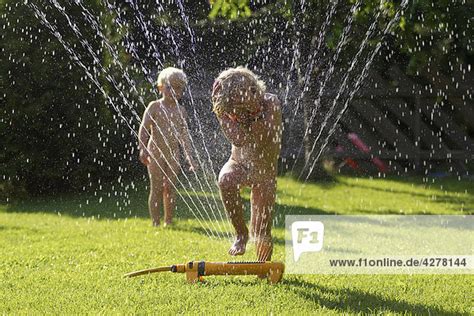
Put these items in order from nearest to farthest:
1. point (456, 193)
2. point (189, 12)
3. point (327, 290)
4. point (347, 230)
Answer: point (327, 290) → point (347, 230) → point (456, 193) → point (189, 12)

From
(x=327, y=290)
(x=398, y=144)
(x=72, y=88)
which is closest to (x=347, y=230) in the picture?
(x=327, y=290)

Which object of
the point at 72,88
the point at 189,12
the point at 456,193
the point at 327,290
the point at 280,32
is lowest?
the point at 327,290

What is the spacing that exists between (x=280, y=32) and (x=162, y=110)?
6.59m

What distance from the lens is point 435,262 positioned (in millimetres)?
4906

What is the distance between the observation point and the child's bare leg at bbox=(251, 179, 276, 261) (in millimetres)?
4160

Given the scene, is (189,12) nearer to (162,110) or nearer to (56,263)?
(162,110)

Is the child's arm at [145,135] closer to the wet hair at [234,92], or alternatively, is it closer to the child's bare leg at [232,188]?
the child's bare leg at [232,188]

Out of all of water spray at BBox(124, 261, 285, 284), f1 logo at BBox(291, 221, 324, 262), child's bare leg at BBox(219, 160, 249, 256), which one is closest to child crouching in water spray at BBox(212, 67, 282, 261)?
child's bare leg at BBox(219, 160, 249, 256)

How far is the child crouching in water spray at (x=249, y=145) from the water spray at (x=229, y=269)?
10.6 inches

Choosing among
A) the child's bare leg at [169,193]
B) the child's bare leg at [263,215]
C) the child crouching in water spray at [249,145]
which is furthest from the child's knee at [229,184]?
the child's bare leg at [169,193]

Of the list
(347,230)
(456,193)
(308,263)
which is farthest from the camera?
(456,193)

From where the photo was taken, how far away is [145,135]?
6.75 m

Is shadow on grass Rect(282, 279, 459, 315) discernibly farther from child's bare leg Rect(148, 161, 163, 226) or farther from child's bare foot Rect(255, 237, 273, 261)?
child's bare leg Rect(148, 161, 163, 226)

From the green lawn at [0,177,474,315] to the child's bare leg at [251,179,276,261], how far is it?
0.75 feet
